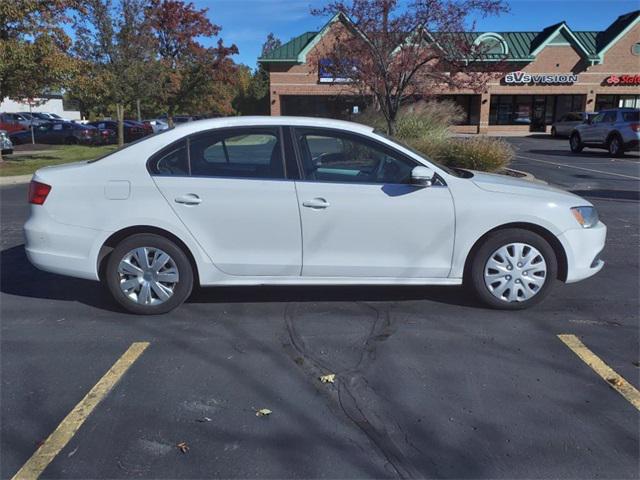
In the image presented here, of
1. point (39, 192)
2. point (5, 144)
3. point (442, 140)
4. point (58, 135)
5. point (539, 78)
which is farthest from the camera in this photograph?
point (539, 78)

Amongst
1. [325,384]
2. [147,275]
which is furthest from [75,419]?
[147,275]

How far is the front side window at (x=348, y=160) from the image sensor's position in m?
4.58

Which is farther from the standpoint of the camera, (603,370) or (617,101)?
(617,101)

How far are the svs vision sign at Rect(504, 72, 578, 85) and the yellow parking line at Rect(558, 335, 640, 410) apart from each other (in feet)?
124

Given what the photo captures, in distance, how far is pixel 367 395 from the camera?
3416mm

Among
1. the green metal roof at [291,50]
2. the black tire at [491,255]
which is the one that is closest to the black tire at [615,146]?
the black tire at [491,255]

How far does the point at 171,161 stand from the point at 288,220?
1.08m

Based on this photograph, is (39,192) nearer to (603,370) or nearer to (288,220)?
(288,220)

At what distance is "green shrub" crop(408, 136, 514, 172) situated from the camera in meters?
12.1

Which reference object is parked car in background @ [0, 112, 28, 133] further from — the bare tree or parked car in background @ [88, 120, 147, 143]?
the bare tree

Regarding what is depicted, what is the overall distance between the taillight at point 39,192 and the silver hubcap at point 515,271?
3.66 metres

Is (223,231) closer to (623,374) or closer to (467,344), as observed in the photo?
(467,344)

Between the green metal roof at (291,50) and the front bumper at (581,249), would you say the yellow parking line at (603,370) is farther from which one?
the green metal roof at (291,50)

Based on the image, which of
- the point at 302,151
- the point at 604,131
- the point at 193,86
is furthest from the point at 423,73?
the point at 193,86
